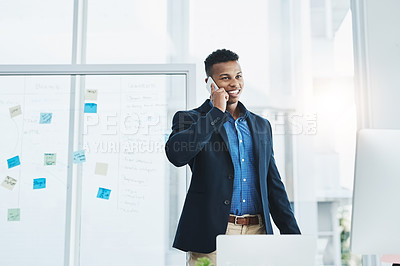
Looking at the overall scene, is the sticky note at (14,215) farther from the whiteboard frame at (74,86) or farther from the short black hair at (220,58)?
the short black hair at (220,58)

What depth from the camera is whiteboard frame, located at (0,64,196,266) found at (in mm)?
2254

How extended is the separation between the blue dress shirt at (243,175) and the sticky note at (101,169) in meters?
0.89

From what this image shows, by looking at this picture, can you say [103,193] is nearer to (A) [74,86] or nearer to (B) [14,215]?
(B) [14,215]

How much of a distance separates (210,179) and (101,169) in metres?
0.88

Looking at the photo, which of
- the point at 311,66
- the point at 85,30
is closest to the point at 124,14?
the point at 85,30

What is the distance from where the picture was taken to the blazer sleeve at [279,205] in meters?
1.74

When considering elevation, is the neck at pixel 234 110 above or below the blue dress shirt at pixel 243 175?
above

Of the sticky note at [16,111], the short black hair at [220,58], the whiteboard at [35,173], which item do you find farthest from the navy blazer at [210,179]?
the sticky note at [16,111]

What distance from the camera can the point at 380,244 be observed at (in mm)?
869

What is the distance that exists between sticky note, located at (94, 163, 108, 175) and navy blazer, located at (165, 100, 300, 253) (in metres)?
0.71

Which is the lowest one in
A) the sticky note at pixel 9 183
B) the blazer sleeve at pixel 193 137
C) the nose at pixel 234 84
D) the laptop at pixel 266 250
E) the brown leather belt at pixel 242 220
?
the brown leather belt at pixel 242 220

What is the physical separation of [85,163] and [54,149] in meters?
0.22

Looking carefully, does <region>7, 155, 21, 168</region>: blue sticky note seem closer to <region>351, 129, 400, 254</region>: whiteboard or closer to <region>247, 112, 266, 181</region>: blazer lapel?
<region>247, 112, 266, 181</region>: blazer lapel

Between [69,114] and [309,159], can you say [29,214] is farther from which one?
[309,159]
